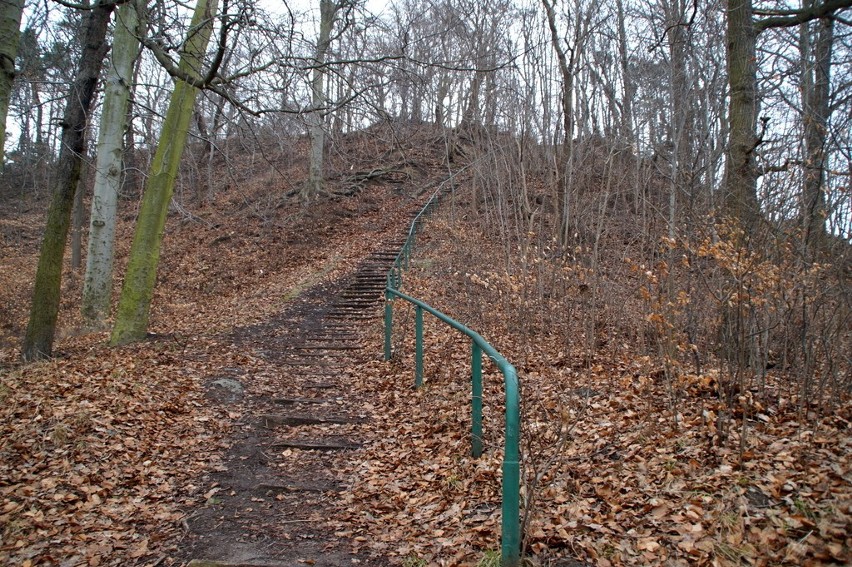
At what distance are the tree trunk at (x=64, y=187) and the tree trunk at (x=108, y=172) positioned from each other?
2.73 meters

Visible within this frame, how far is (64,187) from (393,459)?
5.51 m

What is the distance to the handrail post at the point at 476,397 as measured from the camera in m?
4.48

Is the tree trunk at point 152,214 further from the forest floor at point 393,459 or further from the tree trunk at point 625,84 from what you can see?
the tree trunk at point 625,84

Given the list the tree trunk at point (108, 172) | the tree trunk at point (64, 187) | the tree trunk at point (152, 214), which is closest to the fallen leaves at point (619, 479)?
the tree trunk at point (64, 187)

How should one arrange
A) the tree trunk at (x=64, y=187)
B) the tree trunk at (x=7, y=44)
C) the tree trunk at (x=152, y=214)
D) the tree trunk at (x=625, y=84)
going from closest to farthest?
the tree trunk at (x=7, y=44) → the tree trunk at (x=64, y=187) → the tree trunk at (x=152, y=214) → the tree trunk at (x=625, y=84)

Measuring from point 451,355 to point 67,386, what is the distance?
457 centimetres

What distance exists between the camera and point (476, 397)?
4.47 meters

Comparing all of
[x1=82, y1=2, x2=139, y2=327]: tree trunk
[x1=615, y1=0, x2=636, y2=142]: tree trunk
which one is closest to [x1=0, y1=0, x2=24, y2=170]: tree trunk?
[x1=82, y1=2, x2=139, y2=327]: tree trunk

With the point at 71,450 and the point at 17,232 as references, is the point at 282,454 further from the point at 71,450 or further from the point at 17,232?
the point at 17,232

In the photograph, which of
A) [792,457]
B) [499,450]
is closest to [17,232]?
[499,450]

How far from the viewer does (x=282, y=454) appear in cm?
536

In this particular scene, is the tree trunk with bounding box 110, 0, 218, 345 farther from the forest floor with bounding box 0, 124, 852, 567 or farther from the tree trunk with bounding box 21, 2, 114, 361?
the tree trunk with bounding box 21, 2, 114, 361

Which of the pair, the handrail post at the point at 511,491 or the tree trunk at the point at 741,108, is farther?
the tree trunk at the point at 741,108

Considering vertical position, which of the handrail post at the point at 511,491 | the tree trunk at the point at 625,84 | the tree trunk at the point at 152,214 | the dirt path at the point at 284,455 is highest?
the tree trunk at the point at 625,84
